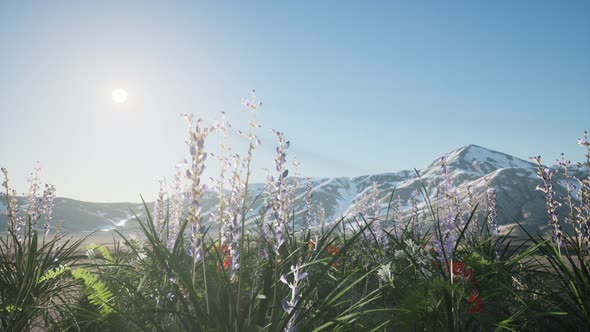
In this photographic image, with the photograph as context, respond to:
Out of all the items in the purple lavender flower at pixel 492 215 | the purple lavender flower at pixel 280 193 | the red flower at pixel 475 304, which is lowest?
the red flower at pixel 475 304

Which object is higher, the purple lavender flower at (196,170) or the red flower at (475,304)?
the purple lavender flower at (196,170)

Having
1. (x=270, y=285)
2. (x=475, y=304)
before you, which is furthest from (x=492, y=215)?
(x=270, y=285)

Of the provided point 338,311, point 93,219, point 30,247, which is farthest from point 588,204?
point 93,219

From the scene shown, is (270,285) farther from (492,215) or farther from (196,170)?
(492,215)

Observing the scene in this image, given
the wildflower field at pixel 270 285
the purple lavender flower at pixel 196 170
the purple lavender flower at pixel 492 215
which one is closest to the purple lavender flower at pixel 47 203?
the wildflower field at pixel 270 285

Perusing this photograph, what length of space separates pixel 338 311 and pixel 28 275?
3.44 meters

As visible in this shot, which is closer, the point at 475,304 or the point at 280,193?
the point at 280,193

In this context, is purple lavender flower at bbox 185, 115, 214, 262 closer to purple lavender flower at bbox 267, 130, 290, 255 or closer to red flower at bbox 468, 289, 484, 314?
purple lavender flower at bbox 267, 130, 290, 255

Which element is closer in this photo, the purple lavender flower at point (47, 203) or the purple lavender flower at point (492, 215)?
the purple lavender flower at point (47, 203)

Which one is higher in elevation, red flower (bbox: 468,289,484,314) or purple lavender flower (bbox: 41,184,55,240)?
purple lavender flower (bbox: 41,184,55,240)

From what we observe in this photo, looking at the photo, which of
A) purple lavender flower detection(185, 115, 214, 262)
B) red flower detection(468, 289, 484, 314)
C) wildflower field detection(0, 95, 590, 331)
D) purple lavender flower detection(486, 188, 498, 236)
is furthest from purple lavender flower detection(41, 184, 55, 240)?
purple lavender flower detection(486, 188, 498, 236)

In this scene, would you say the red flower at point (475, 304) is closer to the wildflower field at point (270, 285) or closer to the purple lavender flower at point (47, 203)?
the wildflower field at point (270, 285)

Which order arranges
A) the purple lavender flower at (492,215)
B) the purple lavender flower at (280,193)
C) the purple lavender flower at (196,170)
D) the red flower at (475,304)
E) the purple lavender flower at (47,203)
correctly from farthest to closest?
the purple lavender flower at (492,215)
the purple lavender flower at (47,203)
the red flower at (475,304)
the purple lavender flower at (280,193)
the purple lavender flower at (196,170)

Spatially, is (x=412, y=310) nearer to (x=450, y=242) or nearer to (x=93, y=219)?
(x=450, y=242)
